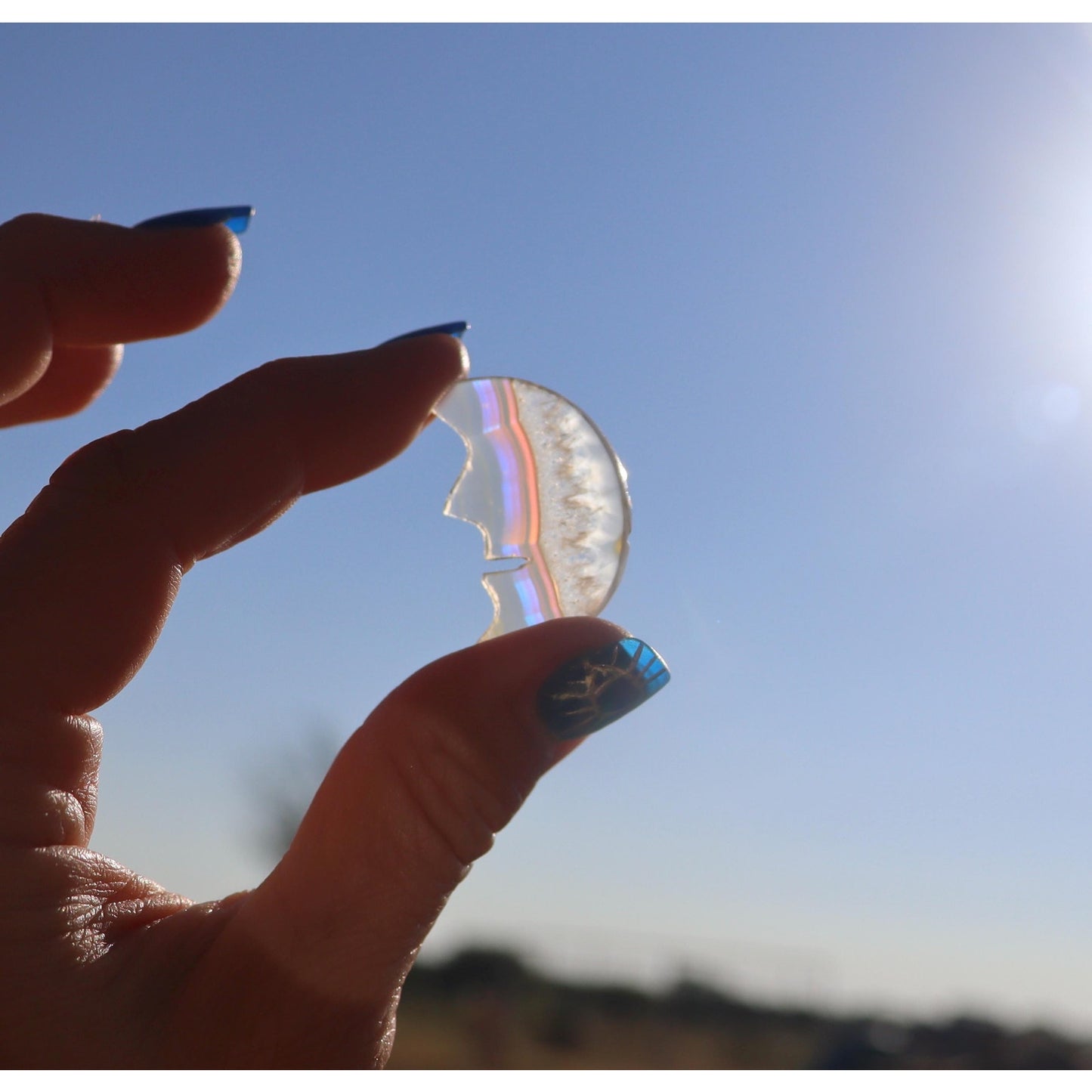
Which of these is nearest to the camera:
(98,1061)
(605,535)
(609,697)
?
(98,1061)

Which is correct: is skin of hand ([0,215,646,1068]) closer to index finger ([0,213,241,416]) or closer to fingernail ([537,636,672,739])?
fingernail ([537,636,672,739])

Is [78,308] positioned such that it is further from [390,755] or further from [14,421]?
[390,755]

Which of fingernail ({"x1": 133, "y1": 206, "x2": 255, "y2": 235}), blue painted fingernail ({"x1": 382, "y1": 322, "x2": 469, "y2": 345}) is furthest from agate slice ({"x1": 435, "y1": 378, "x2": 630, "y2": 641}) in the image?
fingernail ({"x1": 133, "y1": 206, "x2": 255, "y2": 235})

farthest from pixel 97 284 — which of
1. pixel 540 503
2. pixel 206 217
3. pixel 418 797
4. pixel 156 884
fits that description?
pixel 418 797

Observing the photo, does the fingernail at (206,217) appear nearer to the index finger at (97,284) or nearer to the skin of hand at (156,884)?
the index finger at (97,284)

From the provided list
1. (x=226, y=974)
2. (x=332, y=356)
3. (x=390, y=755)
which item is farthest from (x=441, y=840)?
(x=332, y=356)

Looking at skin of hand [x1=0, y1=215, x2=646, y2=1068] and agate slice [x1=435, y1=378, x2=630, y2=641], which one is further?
agate slice [x1=435, y1=378, x2=630, y2=641]

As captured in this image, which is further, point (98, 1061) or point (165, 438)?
point (165, 438)
